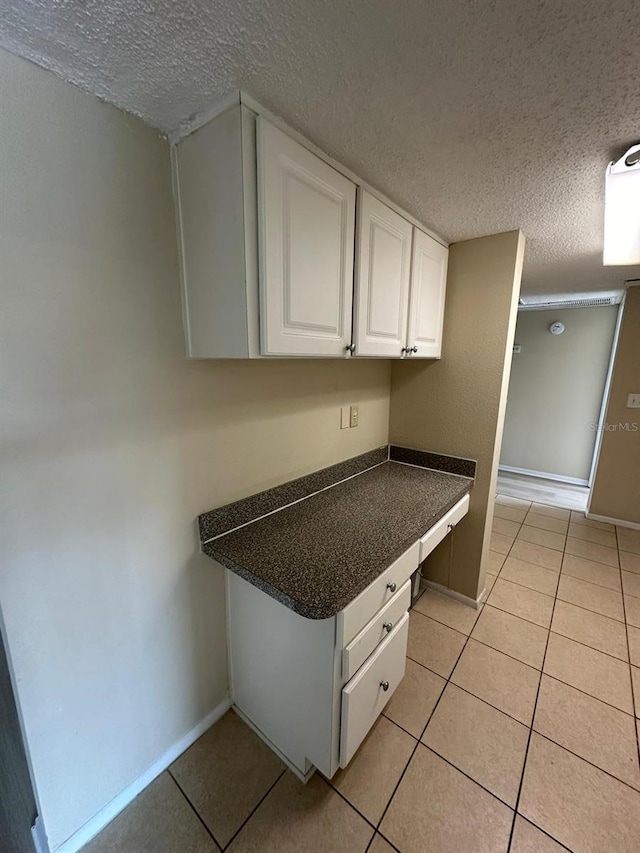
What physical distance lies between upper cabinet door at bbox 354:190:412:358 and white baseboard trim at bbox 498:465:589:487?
3.72 metres

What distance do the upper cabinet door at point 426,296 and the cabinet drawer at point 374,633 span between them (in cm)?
109

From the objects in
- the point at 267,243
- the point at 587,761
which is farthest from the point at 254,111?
the point at 587,761

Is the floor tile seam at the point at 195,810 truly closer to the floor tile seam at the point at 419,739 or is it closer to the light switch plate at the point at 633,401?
the floor tile seam at the point at 419,739

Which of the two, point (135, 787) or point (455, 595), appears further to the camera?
point (455, 595)

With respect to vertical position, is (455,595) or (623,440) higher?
(623,440)

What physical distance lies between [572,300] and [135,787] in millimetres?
4656

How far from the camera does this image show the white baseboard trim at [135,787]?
3.47 feet

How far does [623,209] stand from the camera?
1214 mm

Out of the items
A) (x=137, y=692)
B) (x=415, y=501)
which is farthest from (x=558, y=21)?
(x=137, y=692)

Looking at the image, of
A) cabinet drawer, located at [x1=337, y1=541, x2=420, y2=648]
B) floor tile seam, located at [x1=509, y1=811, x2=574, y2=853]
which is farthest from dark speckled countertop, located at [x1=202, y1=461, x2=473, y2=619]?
floor tile seam, located at [x1=509, y1=811, x2=574, y2=853]

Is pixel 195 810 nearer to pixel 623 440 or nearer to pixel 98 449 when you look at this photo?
pixel 98 449

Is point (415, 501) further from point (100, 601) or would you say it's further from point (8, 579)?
point (8, 579)

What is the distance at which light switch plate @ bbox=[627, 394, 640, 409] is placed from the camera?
117 inches

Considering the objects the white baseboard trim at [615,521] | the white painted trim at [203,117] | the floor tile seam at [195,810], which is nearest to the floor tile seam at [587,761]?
the floor tile seam at [195,810]
